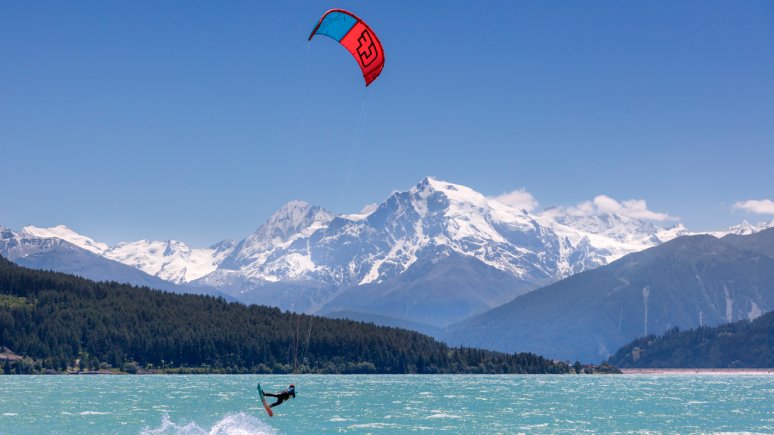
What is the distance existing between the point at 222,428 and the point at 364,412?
31.7m

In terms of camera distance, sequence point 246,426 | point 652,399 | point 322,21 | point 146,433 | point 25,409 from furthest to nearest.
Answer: point 652,399
point 25,409
point 246,426
point 146,433
point 322,21

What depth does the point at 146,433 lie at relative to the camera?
9488 cm

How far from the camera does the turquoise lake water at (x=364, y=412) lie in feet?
342

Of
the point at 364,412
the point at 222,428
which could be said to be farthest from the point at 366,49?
the point at 364,412

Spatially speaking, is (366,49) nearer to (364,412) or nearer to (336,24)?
(336,24)

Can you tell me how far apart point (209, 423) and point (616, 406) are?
67.6 meters

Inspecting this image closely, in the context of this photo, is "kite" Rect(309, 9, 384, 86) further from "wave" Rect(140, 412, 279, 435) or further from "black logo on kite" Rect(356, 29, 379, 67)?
"wave" Rect(140, 412, 279, 435)

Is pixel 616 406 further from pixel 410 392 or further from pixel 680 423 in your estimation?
pixel 410 392

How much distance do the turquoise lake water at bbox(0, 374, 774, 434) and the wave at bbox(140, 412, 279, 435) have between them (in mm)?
127

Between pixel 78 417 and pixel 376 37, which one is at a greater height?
pixel 376 37

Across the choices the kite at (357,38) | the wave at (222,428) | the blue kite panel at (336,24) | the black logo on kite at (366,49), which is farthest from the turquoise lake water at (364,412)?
the blue kite panel at (336,24)

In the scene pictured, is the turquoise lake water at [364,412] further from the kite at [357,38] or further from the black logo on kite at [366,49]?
the black logo on kite at [366,49]

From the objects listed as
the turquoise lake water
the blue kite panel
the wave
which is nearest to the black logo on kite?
the blue kite panel

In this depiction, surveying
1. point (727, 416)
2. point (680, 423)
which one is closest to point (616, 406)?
point (727, 416)
